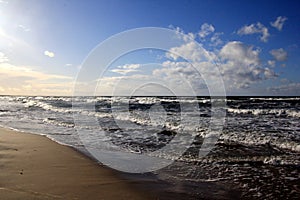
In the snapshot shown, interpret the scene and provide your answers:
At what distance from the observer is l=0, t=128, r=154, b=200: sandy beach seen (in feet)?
14.6

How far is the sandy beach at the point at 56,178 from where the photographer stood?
175 inches

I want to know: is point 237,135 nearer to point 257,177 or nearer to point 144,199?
point 257,177

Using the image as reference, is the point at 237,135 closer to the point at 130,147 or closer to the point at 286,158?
the point at 286,158

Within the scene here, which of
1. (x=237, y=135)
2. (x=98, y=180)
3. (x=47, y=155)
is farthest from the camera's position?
(x=237, y=135)

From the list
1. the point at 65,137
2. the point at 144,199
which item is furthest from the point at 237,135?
the point at 144,199

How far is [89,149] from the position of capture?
29.3ft

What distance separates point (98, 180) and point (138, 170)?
4.29ft

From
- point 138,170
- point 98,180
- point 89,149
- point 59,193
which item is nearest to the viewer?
point 59,193

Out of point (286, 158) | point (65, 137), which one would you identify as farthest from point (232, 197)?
point (65, 137)

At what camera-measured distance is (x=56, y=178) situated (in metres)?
5.36

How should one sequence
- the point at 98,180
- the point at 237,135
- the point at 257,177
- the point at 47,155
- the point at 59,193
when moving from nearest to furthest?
the point at 59,193 < the point at 98,180 < the point at 257,177 < the point at 47,155 < the point at 237,135

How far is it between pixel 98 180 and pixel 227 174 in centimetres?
271

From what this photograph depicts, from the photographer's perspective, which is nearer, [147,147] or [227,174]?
[227,174]

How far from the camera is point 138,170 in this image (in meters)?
6.54
